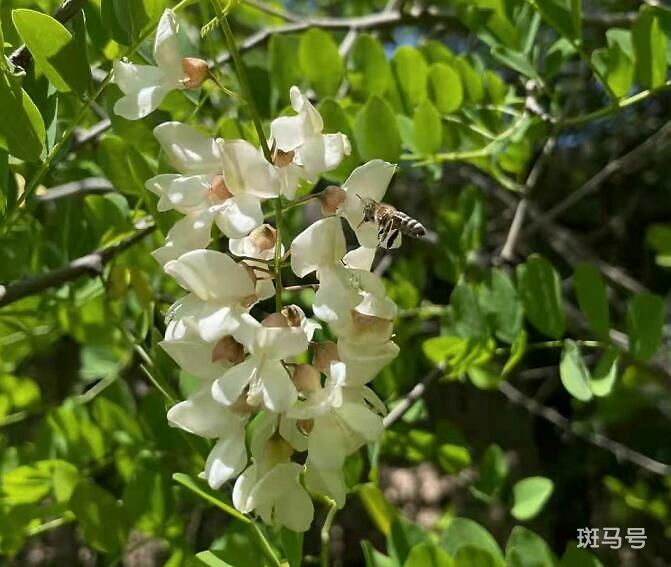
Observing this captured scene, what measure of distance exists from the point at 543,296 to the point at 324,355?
Answer: 1.20 feet

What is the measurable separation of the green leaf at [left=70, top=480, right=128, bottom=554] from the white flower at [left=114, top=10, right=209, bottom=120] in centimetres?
33

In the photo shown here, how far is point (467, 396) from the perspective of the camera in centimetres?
222

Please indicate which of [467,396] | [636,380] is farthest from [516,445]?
[636,380]

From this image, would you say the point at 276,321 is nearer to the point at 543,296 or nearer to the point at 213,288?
the point at 213,288

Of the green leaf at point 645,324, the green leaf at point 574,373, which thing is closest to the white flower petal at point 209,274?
the green leaf at point 574,373

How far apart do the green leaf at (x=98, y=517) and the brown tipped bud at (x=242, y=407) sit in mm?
286

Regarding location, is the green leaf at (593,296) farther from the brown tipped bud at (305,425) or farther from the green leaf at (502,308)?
the brown tipped bud at (305,425)

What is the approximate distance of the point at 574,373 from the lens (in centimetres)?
73

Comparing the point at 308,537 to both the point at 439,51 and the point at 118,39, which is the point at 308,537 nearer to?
the point at 439,51

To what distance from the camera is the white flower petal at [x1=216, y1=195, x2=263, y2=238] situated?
0.42m

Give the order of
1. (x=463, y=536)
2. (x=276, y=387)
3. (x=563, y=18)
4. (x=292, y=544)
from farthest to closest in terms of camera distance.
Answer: (x=563, y=18) < (x=463, y=536) < (x=292, y=544) < (x=276, y=387)

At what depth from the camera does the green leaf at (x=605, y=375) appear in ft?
2.31

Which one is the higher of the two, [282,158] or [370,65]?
[282,158]

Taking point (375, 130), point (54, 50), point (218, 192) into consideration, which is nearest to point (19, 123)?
point (54, 50)
